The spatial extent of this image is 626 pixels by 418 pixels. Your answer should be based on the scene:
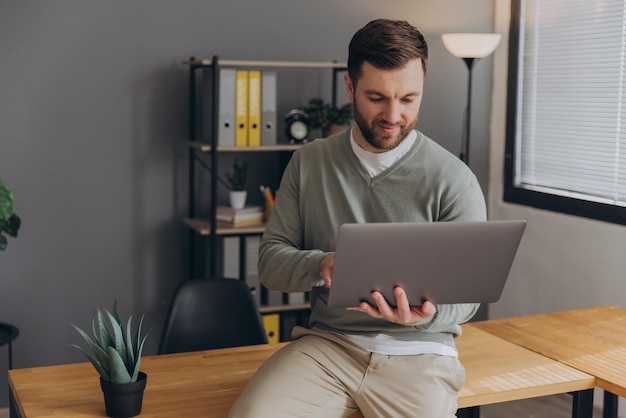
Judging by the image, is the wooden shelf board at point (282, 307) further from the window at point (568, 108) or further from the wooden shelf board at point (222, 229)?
the window at point (568, 108)

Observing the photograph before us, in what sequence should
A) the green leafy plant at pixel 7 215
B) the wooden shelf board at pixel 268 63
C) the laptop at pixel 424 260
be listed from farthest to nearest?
the wooden shelf board at pixel 268 63, the green leafy plant at pixel 7 215, the laptop at pixel 424 260

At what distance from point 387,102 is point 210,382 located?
826 mm

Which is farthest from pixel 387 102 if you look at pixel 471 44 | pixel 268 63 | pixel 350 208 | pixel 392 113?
pixel 471 44

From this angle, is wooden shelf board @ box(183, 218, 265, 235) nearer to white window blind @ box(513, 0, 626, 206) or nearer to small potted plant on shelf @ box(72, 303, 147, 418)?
white window blind @ box(513, 0, 626, 206)

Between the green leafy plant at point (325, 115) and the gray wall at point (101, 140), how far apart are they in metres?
0.33

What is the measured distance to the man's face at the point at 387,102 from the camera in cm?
204

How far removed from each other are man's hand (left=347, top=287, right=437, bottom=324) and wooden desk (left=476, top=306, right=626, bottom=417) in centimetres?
63

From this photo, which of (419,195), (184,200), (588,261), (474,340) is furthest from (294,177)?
(588,261)

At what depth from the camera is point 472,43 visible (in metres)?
4.05

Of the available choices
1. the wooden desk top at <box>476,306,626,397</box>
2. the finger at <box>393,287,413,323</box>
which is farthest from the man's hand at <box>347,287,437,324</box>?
the wooden desk top at <box>476,306,626,397</box>

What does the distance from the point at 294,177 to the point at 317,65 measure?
1813mm

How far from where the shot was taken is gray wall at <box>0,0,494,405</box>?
375 centimetres

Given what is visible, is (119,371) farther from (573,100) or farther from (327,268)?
(573,100)

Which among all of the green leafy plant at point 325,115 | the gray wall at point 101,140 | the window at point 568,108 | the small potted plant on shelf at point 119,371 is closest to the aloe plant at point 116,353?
the small potted plant on shelf at point 119,371
